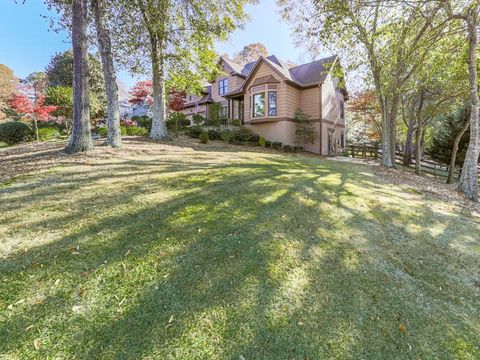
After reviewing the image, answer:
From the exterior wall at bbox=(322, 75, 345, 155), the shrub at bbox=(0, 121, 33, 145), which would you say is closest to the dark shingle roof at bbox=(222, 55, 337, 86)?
the exterior wall at bbox=(322, 75, 345, 155)

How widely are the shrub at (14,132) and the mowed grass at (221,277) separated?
50.4ft

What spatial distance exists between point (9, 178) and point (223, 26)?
34.8 ft

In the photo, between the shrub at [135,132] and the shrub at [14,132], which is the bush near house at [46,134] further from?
the shrub at [135,132]

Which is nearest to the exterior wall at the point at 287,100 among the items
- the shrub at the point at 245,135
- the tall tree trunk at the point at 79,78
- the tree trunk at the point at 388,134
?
the shrub at the point at 245,135

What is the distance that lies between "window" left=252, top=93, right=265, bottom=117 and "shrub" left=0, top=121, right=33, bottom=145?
51.7 ft

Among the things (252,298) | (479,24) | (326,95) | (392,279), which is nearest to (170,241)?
(252,298)

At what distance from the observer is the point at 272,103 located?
18859 millimetres

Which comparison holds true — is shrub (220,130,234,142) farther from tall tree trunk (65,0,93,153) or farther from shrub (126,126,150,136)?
tall tree trunk (65,0,93,153)

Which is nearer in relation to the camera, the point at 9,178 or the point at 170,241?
the point at 170,241

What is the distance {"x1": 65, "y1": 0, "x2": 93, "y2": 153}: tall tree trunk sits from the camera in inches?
304

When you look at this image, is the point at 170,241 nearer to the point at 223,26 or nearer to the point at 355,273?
the point at 355,273

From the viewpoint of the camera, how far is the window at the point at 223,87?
23712mm

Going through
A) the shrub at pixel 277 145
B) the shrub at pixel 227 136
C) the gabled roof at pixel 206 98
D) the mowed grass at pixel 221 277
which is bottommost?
the mowed grass at pixel 221 277

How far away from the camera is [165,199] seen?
4551mm
